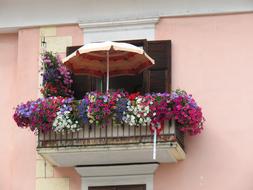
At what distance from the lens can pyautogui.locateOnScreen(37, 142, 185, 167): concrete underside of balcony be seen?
43.4 ft

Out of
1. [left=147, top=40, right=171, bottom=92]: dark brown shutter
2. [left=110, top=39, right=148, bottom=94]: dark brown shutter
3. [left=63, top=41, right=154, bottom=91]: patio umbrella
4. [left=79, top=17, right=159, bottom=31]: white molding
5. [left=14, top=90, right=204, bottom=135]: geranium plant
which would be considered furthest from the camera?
[left=79, top=17, right=159, bottom=31]: white molding

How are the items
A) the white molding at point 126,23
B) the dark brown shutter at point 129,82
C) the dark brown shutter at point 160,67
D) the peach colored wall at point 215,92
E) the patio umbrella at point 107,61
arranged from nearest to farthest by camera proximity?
1. the patio umbrella at point 107,61
2. the peach colored wall at point 215,92
3. the dark brown shutter at point 160,67
4. the dark brown shutter at point 129,82
5. the white molding at point 126,23

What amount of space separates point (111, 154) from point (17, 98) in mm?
2213

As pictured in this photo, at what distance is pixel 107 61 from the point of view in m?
14.0

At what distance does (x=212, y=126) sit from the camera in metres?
13.9

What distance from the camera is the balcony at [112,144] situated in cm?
1320

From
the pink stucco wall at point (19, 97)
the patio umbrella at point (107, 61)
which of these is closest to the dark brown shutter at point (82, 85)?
the patio umbrella at point (107, 61)

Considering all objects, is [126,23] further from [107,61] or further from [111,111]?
[111,111]

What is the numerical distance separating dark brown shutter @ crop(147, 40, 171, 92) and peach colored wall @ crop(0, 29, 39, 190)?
1953mm

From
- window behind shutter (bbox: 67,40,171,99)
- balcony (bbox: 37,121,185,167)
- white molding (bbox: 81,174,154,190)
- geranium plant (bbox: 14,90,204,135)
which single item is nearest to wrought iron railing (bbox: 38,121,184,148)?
balcony (bbox: 37,121,185,167)

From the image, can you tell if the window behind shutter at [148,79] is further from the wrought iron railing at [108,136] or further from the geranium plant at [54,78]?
the wrought iron railing at [108,136]

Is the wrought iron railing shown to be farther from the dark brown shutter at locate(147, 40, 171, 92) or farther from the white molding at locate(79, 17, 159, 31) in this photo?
the white molding at locate(79, 17, 159, 31)

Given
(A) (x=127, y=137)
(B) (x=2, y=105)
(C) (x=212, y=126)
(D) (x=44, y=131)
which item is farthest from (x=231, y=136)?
(B) (x=2, y=105)

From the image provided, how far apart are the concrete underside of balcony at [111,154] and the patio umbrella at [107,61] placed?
100cm
